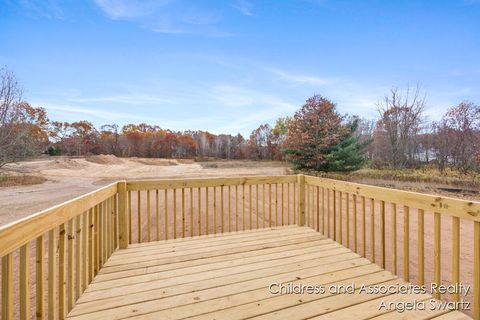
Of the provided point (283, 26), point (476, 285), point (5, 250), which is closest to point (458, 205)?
point (476, 285)

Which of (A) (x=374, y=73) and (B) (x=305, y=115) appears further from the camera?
(B) (x=305, y=115)

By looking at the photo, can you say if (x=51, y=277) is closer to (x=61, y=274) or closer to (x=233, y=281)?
(x=61, y=274)

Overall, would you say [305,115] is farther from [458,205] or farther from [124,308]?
[124,308]

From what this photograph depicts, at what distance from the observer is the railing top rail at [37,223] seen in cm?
99

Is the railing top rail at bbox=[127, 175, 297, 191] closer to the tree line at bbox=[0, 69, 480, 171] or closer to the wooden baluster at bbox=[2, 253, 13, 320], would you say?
the wooden baluster at bbox=[2, 253, 13, 320]

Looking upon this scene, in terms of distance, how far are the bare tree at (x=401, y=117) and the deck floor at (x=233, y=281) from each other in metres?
14.7

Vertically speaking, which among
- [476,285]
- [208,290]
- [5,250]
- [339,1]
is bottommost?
[208,290]

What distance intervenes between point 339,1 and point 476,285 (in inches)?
292

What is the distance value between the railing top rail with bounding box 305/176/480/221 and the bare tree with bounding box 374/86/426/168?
47.5 feet

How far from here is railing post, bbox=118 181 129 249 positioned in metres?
2.79

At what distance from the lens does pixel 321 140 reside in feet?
37.1

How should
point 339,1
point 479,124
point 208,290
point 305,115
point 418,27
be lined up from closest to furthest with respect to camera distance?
point 208,290
point 339,1
point 418,27
point 305,115
point 479,124

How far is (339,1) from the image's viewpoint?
661cm

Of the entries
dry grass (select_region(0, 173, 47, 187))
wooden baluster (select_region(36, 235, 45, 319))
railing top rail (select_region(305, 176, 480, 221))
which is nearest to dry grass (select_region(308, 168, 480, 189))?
railing top rail (select_region(305, 176, 480, 221))
